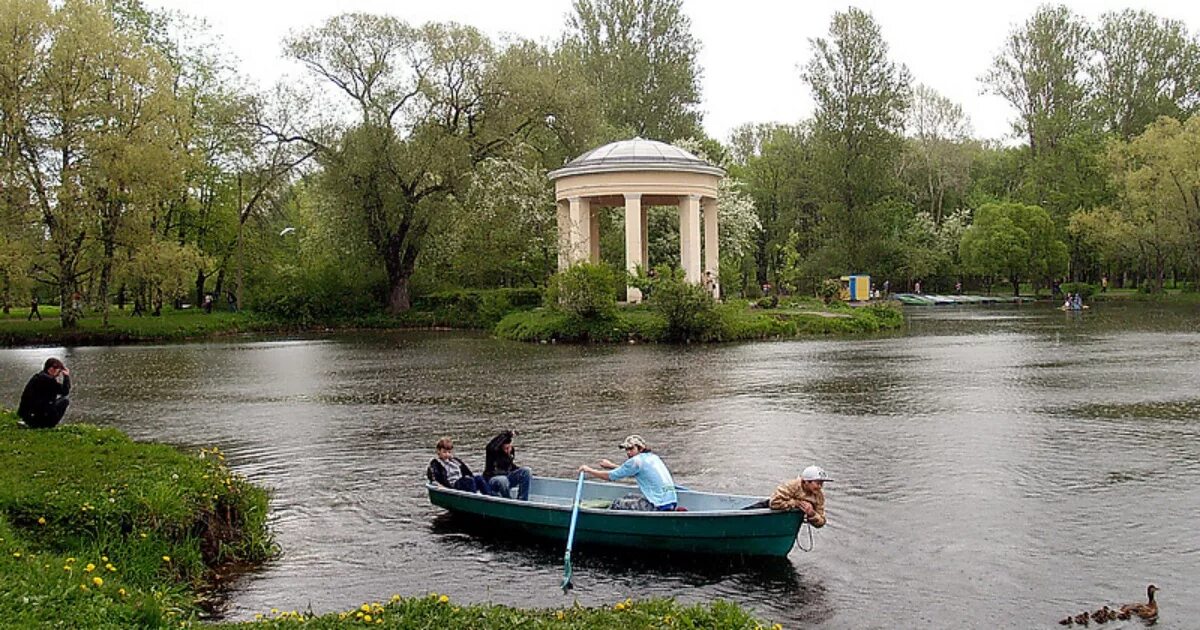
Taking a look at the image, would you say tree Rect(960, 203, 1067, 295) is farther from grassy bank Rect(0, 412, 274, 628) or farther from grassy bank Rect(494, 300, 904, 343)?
grassy bank Rect(0, 412, 274, 628)

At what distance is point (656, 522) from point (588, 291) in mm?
28409

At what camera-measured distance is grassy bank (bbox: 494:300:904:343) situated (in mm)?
38438

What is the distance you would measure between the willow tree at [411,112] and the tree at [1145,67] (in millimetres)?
42174

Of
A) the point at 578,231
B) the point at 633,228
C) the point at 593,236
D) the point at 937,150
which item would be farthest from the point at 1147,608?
the point at 937,150

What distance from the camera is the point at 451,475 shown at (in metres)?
12.8

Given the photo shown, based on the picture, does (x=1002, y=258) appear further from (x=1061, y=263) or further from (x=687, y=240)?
(x=687, y=240)

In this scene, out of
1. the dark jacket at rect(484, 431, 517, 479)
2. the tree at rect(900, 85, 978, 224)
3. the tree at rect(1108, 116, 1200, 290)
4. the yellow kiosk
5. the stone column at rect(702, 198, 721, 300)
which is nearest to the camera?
the dark jacket at rect(484, 431, 517, 479)

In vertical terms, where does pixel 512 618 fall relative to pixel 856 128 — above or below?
below

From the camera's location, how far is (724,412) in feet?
67.0

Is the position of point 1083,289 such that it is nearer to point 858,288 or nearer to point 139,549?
point 858,288

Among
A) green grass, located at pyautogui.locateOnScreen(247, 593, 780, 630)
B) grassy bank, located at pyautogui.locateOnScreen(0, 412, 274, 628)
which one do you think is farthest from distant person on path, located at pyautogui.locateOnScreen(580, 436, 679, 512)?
grassy bank, located at pyautogui.locateOnScreen(0, 412, 274, 628)

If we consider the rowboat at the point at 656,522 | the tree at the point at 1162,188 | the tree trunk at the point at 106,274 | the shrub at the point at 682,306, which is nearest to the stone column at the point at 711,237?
the shrub at the point at 682,306

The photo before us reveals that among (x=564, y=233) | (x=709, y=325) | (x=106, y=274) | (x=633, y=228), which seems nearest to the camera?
(x=709, y=325)

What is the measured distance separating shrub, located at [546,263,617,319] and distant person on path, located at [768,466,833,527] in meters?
28.6
